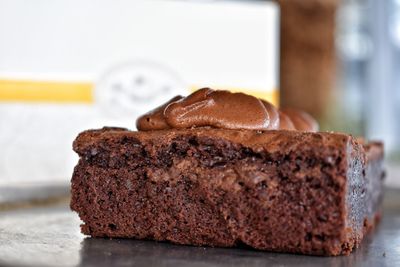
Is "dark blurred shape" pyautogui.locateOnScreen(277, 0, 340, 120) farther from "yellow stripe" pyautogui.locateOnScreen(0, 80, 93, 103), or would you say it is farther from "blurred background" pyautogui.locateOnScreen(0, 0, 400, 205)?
"yellow stripe" pyautogui.locateOnScreen(0, 80, 93, 103)

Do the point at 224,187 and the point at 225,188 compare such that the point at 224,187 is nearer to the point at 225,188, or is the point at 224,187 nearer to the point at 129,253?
the point at 225,188

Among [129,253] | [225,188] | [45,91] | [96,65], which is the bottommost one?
[129,253]

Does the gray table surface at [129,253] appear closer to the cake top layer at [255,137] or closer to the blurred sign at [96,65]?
the cake top layer at [255,137]

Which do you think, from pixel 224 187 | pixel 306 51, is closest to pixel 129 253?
pixel 224 187

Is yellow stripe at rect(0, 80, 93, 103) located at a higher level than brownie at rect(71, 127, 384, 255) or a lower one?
higher

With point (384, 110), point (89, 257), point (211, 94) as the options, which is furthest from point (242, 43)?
point (384, 110)

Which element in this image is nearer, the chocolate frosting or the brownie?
the brownie

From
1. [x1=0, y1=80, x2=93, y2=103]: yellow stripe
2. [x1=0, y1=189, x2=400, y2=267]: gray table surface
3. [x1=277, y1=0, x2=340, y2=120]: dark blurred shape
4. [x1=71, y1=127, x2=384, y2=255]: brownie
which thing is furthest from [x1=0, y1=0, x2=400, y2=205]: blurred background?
[x1=277, y1=0, x2=340, y2=120]: dark blurred shape
